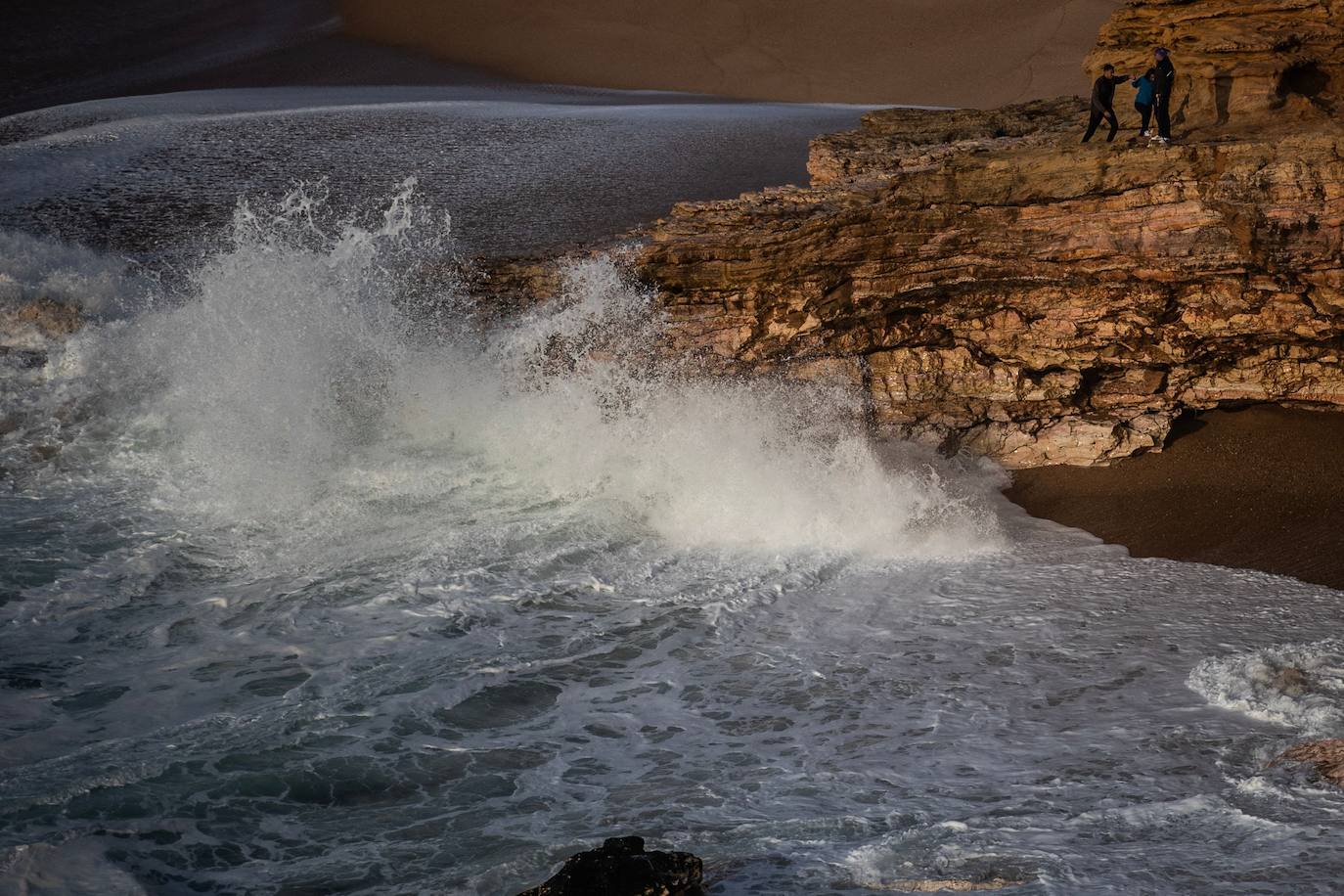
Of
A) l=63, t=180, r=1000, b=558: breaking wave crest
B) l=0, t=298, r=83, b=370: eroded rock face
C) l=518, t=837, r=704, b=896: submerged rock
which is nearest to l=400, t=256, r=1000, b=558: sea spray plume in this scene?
l=63, t=180, r=1000, b=558: breaking wave crest

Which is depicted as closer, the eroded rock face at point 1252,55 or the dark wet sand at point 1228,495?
the dark wet sand at point 1228,495

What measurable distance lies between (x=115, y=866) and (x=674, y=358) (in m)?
6.08

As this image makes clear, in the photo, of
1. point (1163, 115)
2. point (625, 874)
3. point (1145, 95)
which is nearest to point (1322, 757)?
point (625, 874)

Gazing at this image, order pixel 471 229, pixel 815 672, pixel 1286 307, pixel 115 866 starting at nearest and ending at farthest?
pixel 115 866, pixel 815 672, pixel 1286 307, pixel 471 229

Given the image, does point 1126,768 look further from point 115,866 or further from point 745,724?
point 115,866

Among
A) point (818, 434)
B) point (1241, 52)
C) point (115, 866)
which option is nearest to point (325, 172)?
point (818, 434)

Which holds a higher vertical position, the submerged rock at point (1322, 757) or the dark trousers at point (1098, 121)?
the dark trousers at point (1098, 121)

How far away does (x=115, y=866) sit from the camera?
14.0ft

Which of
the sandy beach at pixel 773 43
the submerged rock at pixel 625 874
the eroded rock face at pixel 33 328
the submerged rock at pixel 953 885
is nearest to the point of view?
the submerged rock at pixel 625 874

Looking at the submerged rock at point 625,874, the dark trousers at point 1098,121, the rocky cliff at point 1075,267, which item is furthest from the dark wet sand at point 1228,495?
the submerged rock at point 625,874

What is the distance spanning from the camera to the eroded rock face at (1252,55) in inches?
330

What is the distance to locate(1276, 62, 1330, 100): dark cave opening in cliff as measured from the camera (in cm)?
847

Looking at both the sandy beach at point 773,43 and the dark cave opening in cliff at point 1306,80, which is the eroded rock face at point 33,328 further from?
the sandy beach at point 773,43

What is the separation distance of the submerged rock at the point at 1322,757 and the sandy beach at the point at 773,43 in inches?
970
